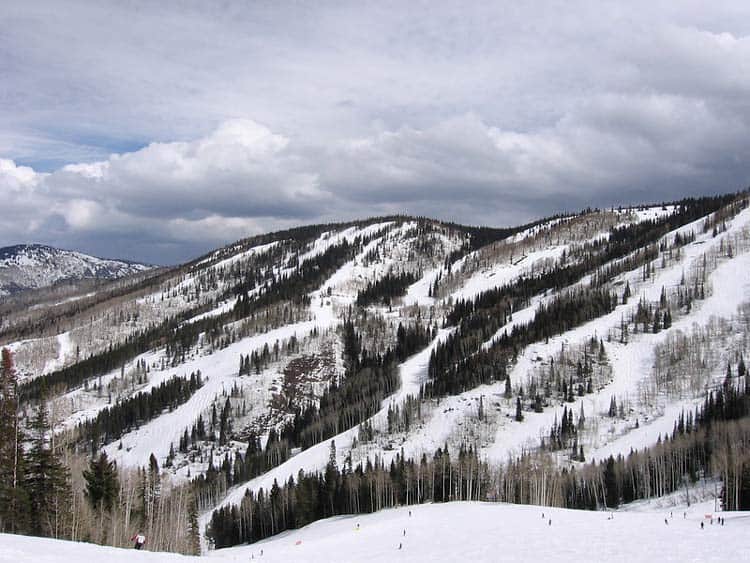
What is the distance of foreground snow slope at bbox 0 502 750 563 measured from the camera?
33031mm

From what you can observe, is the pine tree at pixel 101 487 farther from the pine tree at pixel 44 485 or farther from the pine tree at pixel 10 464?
the pine tree at pixel 10 464

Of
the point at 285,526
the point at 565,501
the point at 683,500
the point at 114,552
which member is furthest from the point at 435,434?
the point at 114,552

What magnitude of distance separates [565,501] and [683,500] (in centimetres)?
2462

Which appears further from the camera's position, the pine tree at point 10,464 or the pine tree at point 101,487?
the pine tree at point 101,487

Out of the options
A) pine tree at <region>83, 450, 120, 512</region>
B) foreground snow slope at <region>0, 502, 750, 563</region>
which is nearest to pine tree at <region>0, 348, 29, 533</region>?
foreground snow slope at <region>0, 502, 750, 563</region>

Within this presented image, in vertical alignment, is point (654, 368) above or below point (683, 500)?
above

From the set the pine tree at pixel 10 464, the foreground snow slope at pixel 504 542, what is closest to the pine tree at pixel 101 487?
the pine tree at pixel 10 464

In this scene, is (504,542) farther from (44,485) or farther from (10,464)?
(10,464)

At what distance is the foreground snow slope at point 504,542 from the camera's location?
108ft

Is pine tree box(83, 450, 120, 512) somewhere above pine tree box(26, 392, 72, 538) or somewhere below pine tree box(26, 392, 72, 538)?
below

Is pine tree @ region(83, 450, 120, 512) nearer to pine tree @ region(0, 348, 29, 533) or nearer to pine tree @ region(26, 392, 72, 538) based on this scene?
pine tree @ region(26, 392, 72, 538)

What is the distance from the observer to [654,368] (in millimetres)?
195625

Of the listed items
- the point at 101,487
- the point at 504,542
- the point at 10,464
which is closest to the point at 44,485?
the point at 10,464

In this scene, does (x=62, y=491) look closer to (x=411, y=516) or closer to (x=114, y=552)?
(x=114, y=552)
